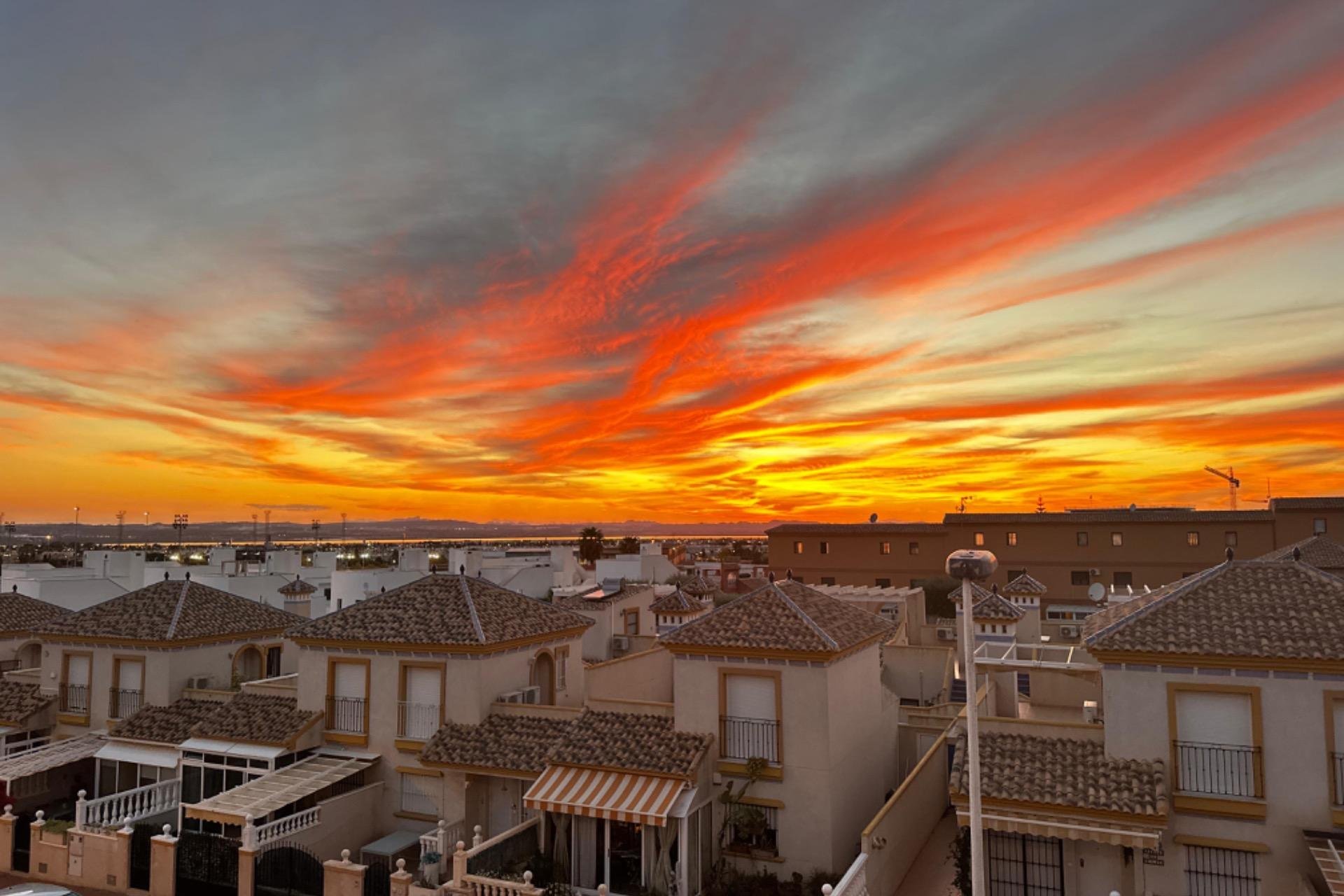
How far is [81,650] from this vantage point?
32.3 m

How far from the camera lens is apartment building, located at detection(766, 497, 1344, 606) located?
236 feet

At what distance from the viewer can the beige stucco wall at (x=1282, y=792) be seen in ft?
58.3

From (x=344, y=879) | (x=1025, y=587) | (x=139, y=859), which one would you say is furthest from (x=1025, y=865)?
(x=1025, y=587)

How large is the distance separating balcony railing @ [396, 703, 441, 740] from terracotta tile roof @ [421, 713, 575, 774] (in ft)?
1.56

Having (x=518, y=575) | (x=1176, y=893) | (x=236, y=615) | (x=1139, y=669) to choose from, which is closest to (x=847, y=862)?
(x=1176, y=893)

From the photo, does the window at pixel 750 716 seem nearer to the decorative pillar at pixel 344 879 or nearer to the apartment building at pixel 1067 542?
the decorative pillar at pixel 344 879

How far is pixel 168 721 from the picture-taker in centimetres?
2966

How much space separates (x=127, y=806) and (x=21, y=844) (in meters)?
2.96

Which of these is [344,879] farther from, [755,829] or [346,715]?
[755,829]

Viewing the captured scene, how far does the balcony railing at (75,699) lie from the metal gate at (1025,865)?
3184cm

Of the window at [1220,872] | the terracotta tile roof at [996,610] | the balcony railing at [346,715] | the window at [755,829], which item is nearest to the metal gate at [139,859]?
the balcony railing at [346,715]

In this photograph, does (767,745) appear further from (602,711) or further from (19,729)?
(19,729)

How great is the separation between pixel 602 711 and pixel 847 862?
788 centimetres

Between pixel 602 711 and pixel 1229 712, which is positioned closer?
pixel 1229 712
